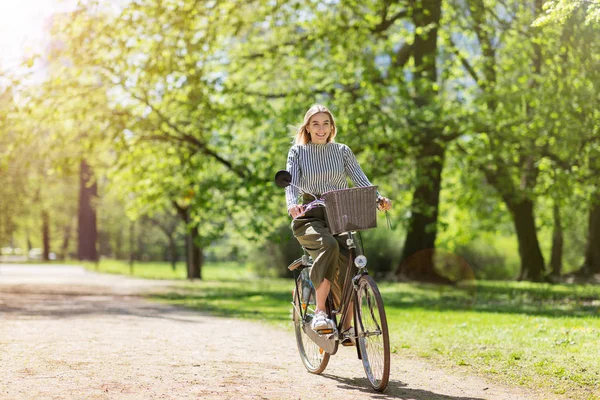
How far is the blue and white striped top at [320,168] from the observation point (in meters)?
6.35

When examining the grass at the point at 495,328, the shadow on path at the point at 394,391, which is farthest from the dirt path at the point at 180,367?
the grass at the point at 495,328

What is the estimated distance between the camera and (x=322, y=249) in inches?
240

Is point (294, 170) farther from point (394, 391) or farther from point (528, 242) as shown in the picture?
point (528, 242)

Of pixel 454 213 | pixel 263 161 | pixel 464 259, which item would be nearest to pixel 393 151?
pixel 263 161

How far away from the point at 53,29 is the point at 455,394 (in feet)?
41.1

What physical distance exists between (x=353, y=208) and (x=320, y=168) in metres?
0.66

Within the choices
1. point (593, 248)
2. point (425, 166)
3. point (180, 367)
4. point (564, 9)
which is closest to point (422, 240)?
point (425, 166)

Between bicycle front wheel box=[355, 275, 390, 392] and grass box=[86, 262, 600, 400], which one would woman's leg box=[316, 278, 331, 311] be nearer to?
bicycle front wheel box=[355, 275, 390, 392]

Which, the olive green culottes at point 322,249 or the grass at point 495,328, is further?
the grass at point 495,328

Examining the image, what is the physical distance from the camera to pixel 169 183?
840 inches

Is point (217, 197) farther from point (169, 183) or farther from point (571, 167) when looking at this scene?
point (571, 167)

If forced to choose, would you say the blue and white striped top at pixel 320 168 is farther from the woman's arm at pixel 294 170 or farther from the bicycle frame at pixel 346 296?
the bicycle frame at pixel 346 296

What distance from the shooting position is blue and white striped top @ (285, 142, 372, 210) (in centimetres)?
635

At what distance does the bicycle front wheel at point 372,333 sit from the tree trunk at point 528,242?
20.0 metres
